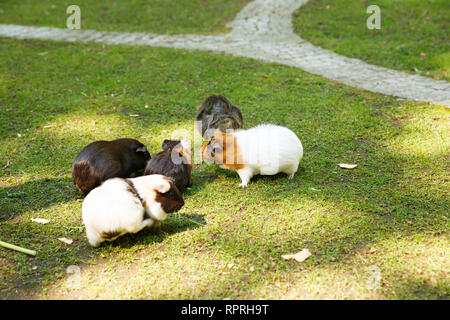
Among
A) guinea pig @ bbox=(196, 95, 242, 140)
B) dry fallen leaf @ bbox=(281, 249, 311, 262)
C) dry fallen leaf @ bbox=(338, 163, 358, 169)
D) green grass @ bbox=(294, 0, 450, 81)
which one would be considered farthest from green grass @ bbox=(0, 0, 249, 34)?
dry fallen leaf @ bbox=(281, 249, 311, 262)

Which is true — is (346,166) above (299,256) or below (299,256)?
above

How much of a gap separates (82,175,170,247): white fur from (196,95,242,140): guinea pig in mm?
1866

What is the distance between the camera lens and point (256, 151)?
4285 mm

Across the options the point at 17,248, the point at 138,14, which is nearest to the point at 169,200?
the point at 17,248

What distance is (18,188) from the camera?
4.57m

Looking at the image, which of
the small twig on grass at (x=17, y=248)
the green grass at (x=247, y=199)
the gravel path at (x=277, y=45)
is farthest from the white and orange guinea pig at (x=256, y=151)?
the gravel path at (x=277, y=45)

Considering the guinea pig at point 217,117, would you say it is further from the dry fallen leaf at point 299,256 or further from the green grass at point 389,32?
the green grass at point 389,32

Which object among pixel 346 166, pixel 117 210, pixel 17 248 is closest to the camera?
pixel 117 210

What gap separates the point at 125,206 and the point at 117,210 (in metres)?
0.07

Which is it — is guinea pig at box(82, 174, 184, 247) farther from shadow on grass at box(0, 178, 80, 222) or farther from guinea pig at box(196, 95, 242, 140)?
guinea pig at box(196, 95, 242, 140)

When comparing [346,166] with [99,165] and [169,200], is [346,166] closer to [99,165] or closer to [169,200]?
[169,200]

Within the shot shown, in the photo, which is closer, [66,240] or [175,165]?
[66,240]

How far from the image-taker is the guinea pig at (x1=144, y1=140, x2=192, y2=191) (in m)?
4.27

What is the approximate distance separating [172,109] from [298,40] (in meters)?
4.21
